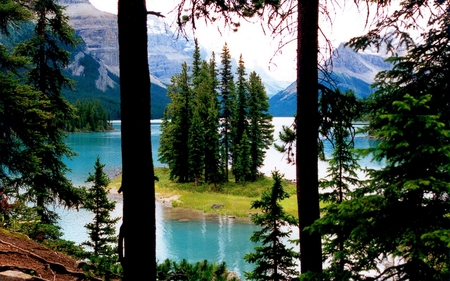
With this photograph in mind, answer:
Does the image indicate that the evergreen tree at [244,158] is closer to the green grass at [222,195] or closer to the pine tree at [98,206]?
the green grass at [222,195]

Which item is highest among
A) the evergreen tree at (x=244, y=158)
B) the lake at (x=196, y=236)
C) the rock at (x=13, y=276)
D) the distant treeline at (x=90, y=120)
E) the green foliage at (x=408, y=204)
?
the distant treeline at (x=90, y=120)

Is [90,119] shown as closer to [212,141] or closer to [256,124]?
[212,141]

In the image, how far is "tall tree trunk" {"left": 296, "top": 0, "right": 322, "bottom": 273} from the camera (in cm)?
479

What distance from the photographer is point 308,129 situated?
481 cm

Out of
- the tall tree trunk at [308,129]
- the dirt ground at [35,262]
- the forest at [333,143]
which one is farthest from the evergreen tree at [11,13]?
the tall tree trunk at [308,129]

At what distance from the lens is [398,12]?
6.81m

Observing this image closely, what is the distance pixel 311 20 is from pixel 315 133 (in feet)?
5.26

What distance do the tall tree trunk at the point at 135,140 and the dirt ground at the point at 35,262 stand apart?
2727 millimetres

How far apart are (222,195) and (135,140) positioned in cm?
3392

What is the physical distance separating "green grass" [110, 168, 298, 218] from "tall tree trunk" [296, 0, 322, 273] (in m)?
25.8

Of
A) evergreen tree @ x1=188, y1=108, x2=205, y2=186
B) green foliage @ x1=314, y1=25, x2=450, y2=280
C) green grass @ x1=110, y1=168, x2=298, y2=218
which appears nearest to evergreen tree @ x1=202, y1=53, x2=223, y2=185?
evergreen tree @ x1=188, y1=108, x2=205, y2=186

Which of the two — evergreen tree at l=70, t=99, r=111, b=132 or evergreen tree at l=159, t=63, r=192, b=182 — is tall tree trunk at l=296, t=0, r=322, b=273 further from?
evergreen tree at l=70, t=99, r=111, b=132

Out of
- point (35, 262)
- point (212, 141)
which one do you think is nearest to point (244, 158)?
point (212, 141)

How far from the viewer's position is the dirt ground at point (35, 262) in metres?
5.73
